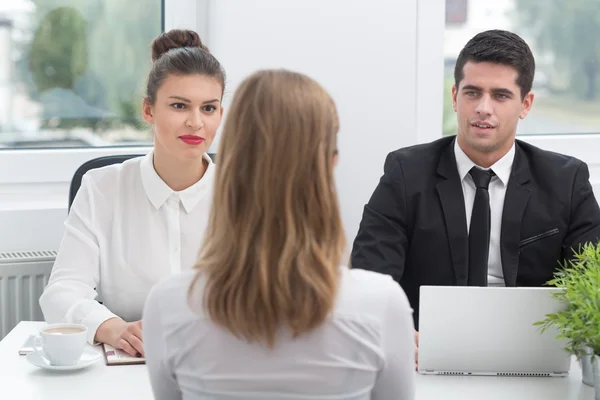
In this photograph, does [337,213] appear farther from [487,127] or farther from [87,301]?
[487,127]

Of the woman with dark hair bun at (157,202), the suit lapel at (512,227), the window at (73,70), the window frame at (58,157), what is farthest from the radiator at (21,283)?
the suit lapel at (512,227)

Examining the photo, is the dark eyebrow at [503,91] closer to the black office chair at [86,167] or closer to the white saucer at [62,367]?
the black office chair at [86,167]

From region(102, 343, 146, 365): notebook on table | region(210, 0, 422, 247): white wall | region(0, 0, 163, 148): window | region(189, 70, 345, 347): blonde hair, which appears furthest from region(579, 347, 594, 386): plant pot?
region(0, 0, 163, 148): window

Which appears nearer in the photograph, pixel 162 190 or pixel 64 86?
pixel 162 190

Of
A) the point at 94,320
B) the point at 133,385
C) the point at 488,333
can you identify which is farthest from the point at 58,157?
the point at 488,333

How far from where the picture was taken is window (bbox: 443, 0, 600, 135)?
3.54 metres

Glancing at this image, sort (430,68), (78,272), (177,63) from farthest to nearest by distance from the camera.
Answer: (430,68)
(177,63)
(78,272)

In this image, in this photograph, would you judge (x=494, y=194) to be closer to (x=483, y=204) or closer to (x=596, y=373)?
(x=483, y=204)

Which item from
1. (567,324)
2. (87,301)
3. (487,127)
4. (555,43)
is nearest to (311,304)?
(567,324)

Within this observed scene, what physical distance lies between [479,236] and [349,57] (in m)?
1.04

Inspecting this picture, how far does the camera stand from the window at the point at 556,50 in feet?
11.6

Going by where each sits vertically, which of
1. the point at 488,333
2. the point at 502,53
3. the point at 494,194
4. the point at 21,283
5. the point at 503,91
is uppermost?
the point at 502,53

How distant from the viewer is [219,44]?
10.0 ft

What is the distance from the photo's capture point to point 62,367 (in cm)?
172
